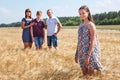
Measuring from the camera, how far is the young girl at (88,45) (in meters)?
7.11

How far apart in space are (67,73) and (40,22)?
15.6ft

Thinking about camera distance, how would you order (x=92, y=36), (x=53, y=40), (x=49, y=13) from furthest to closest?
(x=53, y=40), (x=49, y=13), (x=92, y=36)

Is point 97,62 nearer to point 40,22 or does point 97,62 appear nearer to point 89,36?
point 89,36

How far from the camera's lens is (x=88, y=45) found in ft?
23.7

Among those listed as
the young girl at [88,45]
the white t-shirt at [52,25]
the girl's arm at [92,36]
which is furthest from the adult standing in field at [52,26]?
the girl's arm at [92,36]

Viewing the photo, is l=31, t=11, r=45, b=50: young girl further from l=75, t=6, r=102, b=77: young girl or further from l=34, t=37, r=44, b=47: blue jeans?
l=75, t=6, r=102, b=77: young girl

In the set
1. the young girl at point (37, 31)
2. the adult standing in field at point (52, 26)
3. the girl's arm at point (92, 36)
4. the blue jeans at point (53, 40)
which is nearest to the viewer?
the girl's arm at point (92, 36)

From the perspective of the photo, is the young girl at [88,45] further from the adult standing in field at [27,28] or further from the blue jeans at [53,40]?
the adult standing in field at [27,28]

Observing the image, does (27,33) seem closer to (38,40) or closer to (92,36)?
(38,40)

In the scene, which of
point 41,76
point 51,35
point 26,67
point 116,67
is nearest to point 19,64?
point 26,67

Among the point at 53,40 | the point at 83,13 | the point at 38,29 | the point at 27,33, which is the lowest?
the point at 53,40

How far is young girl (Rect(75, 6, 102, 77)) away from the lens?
23.3ft

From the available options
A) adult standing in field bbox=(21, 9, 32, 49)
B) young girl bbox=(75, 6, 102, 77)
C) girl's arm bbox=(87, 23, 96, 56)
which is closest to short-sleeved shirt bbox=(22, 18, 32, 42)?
adult standing in field bbox=(21, 9, 32, 49)

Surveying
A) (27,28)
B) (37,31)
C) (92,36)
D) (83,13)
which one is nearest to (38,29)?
(37,31)
